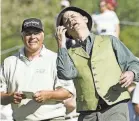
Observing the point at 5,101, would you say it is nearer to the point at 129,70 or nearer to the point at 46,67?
the point at 46,67

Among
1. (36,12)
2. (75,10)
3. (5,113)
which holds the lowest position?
(5,113)

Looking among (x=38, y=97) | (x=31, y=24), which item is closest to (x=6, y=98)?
(x=38, y=97)

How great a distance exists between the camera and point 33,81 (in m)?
7.34

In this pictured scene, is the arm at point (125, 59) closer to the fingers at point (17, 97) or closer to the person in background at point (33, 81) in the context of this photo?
the person in background at point (33, 81)

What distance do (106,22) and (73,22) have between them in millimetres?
6108

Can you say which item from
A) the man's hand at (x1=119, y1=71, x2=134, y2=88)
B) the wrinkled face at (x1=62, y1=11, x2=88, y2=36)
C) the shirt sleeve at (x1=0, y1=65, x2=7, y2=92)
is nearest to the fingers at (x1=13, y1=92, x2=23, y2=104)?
the shirt sleeve at (x1=0, y1=65, x2=7, y2=92)

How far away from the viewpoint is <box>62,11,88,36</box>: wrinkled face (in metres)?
6.20

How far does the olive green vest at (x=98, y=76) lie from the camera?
6.12m

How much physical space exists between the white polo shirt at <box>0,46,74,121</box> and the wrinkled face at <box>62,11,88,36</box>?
1.11 m

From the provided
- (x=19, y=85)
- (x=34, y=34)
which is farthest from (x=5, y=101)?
(x=34, y=34)

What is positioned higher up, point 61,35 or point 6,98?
point 61,35

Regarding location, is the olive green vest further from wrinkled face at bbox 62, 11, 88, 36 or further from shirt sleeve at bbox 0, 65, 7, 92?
shirt sleeve at bbox 0, 65, 7, 92

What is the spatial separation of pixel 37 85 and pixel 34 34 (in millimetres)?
507

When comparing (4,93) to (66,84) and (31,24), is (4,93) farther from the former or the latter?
(31,24)
